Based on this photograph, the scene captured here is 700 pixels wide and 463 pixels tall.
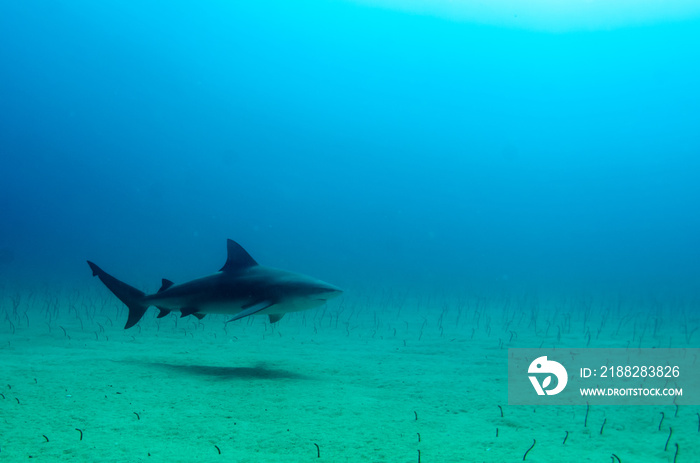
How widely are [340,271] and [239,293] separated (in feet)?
316

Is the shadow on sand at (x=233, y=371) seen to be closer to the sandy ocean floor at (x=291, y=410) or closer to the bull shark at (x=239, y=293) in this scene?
the sandy ocean floor at (x=291, y=410)

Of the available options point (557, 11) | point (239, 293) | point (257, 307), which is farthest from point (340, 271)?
point (257, 307)

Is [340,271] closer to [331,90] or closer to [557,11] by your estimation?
[557,11]

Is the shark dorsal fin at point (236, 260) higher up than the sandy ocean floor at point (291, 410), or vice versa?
the shark dorsal fin at point (236, 260)

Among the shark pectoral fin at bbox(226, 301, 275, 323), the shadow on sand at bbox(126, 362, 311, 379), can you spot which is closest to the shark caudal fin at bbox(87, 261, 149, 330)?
the shadow on sand at bbox(126, 362, 311, 379)

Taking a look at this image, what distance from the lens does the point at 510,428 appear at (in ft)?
13.0

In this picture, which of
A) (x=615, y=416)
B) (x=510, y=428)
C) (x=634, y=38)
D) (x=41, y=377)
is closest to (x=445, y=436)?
(x=510, y=428)

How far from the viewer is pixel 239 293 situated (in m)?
6.64

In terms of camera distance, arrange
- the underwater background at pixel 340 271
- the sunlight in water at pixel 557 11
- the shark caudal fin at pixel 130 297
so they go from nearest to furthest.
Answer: the underwater background at pixel 340 271
the shark caudal fin at pixel 130 297
the sunlight in water at pixel 557 11

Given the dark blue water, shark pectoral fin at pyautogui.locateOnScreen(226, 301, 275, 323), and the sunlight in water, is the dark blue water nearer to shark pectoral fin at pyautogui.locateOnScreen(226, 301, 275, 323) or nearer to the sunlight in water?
the sunlight in water

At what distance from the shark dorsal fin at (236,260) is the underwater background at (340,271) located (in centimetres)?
168

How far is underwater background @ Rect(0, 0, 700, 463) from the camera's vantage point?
376 centimetres

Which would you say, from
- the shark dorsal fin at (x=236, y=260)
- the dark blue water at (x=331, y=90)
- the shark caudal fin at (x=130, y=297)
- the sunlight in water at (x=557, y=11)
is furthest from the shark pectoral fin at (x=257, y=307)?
the sunlight in water at (x=557, y=11)

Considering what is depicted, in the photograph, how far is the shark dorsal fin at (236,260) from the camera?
6.99 metres
